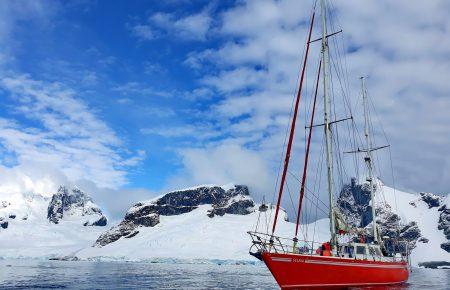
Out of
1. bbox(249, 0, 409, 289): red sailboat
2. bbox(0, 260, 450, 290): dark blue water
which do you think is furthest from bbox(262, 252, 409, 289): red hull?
bbox(0, 260, 450, 290): dark blue water

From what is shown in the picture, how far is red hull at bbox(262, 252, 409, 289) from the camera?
32.2 meters

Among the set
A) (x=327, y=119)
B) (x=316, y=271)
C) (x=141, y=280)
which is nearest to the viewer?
(x=316, y=271)

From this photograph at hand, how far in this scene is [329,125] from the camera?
132 feet

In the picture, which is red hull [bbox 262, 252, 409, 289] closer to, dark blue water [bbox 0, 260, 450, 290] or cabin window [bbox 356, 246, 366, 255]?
cabin window [bbox 356, 246, 366, 255]

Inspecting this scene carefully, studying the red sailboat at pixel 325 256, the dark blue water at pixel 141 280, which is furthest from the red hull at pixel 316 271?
the dark blue water at pixel 141 280

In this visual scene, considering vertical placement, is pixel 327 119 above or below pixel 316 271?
above

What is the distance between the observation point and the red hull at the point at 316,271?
32156 mm

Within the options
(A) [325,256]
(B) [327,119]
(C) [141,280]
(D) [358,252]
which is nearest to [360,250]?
(D) [358,252]

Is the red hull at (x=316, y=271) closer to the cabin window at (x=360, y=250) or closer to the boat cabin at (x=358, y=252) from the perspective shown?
the boat cabin at (x=358, y=252)

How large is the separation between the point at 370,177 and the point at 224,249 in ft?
450

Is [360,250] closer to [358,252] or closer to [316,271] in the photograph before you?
[358,252]

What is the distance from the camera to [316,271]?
32.9 metres

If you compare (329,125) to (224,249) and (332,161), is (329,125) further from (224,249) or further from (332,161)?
(224,249)

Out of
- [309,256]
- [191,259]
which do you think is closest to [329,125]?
[309,256]
